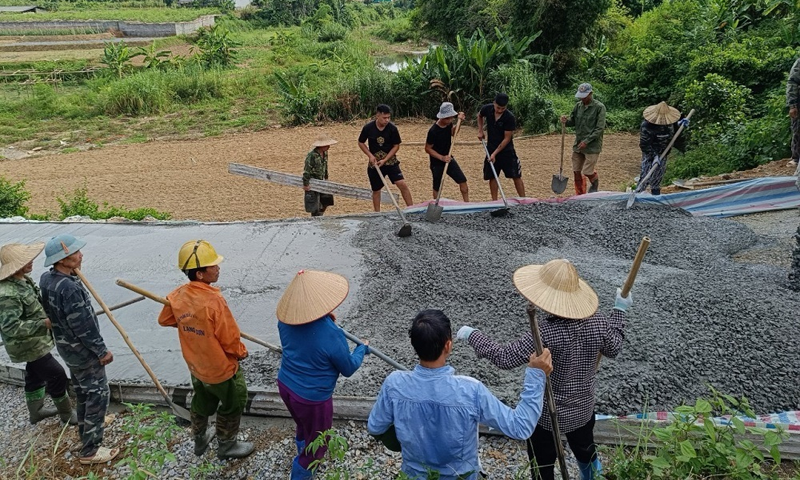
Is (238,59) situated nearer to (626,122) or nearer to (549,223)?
(626,122)

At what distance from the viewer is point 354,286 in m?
4.60

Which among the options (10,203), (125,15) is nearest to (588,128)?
(10,203)

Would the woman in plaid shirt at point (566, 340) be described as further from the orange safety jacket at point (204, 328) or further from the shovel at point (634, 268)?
the orange safety jacket at point (204, 328)

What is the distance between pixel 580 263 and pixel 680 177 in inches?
163

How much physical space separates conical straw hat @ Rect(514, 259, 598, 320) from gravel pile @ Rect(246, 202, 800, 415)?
3.37 feet

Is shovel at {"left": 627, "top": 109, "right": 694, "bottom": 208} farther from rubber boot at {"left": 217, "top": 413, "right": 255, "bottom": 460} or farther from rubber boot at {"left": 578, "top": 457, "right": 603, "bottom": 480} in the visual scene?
rubber boot at {"left": 217, "top": 413, "right": 255, "bottom": 460}

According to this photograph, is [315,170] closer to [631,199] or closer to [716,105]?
[631,199]

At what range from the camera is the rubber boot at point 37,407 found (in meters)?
3.34

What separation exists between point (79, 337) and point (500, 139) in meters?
4.73

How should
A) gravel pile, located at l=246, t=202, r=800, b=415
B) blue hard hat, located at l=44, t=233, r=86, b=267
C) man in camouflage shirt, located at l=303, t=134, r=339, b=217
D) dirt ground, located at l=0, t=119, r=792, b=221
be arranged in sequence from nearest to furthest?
blue hard hat, located at l=44, t=233, r=86, b=267 < gravel pile, located at l=246, t=202, r=800, b=415 < man in camouflage shirt, located at l=303, t=134, r=339, b=217 < dirt ground, located at l=0, t=119, r=792, b=221

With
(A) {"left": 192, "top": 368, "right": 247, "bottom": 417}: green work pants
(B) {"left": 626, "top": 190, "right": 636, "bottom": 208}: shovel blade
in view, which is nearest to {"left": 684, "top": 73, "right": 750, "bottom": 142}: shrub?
(B) {"left": 626, "top": 190, "right": 636, "bottom": 208}: shovel blade

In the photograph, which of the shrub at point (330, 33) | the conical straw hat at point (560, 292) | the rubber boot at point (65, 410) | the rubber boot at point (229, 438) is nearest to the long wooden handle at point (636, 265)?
the conical straw hat at point (560, 292)

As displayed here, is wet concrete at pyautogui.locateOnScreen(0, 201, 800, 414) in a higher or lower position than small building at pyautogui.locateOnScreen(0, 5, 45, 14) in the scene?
lower

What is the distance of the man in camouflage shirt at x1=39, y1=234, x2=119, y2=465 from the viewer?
2842mm
